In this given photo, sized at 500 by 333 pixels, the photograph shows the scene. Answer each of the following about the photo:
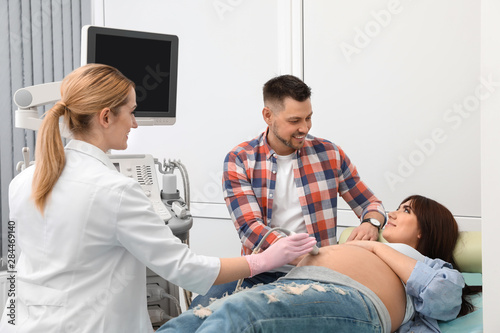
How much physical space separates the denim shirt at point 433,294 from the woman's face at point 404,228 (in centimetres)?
27

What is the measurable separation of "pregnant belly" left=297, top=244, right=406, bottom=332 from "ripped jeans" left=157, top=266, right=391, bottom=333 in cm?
6

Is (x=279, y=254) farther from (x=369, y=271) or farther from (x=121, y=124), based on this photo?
(x=121, y=124)

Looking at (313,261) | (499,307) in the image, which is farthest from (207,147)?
(499,307)

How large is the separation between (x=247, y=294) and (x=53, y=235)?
48 cm

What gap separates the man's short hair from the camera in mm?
2000

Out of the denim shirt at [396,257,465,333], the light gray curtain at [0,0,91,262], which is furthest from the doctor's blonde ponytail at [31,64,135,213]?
the light gray curtain at [0,0,91,262]

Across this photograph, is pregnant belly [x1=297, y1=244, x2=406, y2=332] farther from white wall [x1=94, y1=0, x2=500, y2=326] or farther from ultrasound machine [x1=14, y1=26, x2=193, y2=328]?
white wall [x1=94, y1=0, x2=500, y2=326]

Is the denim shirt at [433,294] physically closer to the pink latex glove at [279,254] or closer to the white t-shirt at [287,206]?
the pink latex glove at [279,254]

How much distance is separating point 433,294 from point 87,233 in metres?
0.99

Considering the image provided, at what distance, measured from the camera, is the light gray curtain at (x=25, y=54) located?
2861mm

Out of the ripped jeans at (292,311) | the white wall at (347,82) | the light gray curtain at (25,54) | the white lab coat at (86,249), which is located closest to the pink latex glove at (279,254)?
the ripped jeans at (292,311)

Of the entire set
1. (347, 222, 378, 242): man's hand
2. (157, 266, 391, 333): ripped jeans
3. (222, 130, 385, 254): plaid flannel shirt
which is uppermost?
(222, 130, 385, 254): plaid flannel shirt

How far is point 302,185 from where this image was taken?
205cm

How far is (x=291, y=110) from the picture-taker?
A: 1.99m
